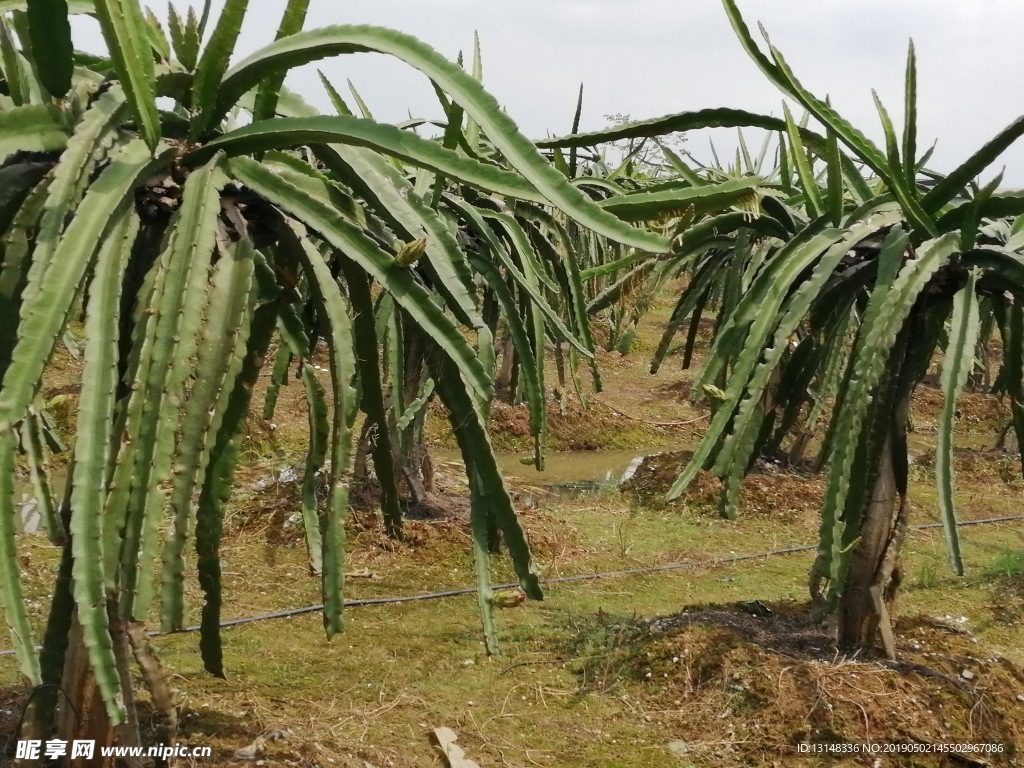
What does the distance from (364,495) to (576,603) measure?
143 centimetres

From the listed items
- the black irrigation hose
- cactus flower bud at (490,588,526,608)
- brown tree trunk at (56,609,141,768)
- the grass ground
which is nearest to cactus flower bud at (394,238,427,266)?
brown tree trunk at (56,609,141,768)

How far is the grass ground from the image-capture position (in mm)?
2482

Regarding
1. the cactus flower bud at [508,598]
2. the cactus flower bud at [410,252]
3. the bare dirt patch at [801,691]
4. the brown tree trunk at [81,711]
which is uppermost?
the cactus flower bud at [410,252]

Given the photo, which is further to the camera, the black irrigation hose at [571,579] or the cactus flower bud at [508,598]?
the cactus flower bud at [508,598]

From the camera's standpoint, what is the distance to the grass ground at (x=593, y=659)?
2.48 meters

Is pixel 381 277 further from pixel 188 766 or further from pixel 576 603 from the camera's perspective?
pixel 576 603

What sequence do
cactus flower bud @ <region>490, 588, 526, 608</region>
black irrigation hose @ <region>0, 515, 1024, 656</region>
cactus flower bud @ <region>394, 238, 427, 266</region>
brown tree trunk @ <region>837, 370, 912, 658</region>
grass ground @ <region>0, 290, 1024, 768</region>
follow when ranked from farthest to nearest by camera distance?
cactus flower bud @ <region>490, 588, 526, 608</region>, black irrigation hose @ <region>0, 515, 1024, 656</region>, brown tree trunk @ <region>837, 370, 912, 658</region>, grass ground @ <region>0, 290, 1024, 768</region>, cactus flower bud @ <region>394, 238, 427, 266</region>

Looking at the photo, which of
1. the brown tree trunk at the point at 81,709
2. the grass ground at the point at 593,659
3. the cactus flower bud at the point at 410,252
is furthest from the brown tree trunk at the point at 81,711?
the cactus flower bud at the point at 410,252

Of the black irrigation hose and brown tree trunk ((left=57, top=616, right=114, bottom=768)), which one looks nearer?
brown tree trunk ((left=57, top=616, right=114, bottom=768))

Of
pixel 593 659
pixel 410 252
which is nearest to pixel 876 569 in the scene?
pixel 593 659

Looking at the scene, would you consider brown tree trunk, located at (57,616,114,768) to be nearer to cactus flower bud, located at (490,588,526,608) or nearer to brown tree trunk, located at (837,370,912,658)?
cactus flower bud, located at (490,588,526,608)

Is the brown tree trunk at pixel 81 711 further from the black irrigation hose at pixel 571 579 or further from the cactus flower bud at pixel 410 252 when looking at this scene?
the black irrigation hose at pixel 571 579

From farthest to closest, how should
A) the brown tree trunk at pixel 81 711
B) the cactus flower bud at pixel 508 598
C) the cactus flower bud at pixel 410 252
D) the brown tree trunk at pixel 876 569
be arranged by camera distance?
the cactus flower bud at pixel 508 598 → the brown tree trunk at pixel 876 569 → the brown tree trunk at pixel 81 711 → the cactus flower bud at pixel 410 252

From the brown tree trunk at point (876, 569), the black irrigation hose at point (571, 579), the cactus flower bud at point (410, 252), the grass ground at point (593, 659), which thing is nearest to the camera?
the cactus flower bud at point (410, 252)
